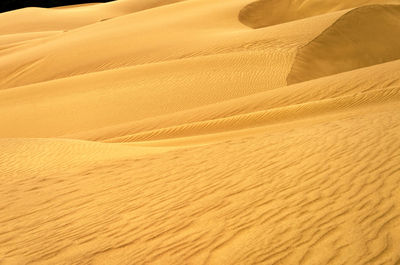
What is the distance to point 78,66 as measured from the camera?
57.8 feet

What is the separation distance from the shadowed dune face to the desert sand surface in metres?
4.07

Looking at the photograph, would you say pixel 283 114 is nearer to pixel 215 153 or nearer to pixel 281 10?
pixel 215 153

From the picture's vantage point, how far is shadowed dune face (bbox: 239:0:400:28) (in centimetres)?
2131

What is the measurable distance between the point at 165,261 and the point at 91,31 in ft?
65.9

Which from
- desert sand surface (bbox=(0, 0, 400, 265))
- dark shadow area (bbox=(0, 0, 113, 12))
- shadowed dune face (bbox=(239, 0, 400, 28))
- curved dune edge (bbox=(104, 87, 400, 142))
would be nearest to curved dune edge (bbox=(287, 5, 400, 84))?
desert sand surface (bbox=(0, 0, 400, 265))

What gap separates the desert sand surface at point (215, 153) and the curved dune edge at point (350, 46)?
0.05m

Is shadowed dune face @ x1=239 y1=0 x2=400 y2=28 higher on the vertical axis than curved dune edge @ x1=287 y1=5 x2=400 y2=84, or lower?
higher

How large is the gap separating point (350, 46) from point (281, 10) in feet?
27.9

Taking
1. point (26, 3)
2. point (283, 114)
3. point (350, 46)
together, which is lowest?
point (350, 46)

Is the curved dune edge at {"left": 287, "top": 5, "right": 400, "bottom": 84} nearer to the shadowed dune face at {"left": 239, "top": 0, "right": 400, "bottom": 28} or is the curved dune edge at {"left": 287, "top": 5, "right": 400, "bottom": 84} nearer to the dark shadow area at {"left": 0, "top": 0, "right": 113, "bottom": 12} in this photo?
the shadowed dune face at {"left": 239, "top": 0, "right": 400, "bottom": 28}

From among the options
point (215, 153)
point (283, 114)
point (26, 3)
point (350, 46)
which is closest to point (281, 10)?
point (350, 46)

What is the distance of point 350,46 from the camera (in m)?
15.0

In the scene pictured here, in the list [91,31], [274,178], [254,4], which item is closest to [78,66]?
[91,31]

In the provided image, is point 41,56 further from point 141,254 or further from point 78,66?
point 141,254
